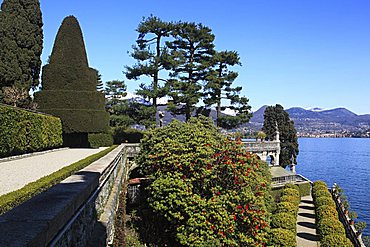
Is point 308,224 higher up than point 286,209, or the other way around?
point 286,209

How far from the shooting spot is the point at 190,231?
459 inches

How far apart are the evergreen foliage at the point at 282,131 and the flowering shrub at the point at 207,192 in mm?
34858

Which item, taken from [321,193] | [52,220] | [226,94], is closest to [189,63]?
[226,94]

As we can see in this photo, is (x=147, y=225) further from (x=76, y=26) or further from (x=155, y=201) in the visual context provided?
(x=76, y=26)

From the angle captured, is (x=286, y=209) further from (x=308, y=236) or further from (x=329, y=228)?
(x=329, y=228)

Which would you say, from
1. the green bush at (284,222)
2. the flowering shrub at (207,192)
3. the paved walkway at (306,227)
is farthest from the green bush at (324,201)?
the flowering shrub at (207,192)

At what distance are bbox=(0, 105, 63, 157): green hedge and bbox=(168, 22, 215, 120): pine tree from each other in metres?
13.1

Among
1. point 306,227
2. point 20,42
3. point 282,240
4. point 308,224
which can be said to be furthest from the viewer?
point 20,42

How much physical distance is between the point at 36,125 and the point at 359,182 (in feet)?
158

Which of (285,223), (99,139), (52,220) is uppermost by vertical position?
(52,220)

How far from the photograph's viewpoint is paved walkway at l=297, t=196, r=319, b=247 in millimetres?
17306

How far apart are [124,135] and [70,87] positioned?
29.7ft

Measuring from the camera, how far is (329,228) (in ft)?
52.4

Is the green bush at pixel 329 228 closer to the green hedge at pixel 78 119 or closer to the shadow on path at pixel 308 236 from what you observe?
the shadow on path at pixel 308 236
